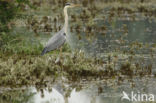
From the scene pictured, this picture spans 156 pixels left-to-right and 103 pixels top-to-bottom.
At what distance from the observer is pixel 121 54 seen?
10.8m

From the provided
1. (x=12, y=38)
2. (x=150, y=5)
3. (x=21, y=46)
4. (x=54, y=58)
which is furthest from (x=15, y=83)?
(x=150, y=5)

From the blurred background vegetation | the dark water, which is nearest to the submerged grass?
the dark water

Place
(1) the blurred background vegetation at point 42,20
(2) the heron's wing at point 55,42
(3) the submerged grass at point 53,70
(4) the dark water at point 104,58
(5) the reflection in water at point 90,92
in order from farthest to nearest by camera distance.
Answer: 1. (1) the blurred background vegetation at point 42,20
2. (2) the heron's wing at point 55,42
3. (3) the submerged grass at point 53,70
4. (4) the dark water at point 104,58
5. (5) the reflection in water at point 90,92

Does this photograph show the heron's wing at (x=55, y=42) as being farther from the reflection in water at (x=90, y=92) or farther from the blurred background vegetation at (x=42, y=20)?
the blurred background vegetation at (x=42, y=20)

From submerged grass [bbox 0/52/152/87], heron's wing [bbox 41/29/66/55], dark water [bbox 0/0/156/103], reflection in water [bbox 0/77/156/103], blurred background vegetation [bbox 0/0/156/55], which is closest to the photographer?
reflection in water [bbox 0/77/156/103]

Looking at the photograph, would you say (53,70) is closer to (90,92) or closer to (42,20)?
(90,92)

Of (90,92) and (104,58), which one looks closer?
(90,92)

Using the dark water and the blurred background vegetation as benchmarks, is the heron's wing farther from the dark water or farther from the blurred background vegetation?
the blurred background vegetation

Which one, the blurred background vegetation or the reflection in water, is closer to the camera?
the reflection in water

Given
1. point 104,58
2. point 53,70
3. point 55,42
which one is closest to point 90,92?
point 53,70

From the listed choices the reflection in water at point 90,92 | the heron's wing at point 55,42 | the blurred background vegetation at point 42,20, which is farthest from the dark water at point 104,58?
the heron's wing at point 55,42

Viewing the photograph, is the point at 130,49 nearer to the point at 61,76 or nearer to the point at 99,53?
the point at 99,53

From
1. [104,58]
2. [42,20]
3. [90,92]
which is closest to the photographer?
[90,92]

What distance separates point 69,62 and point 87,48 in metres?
3.40
